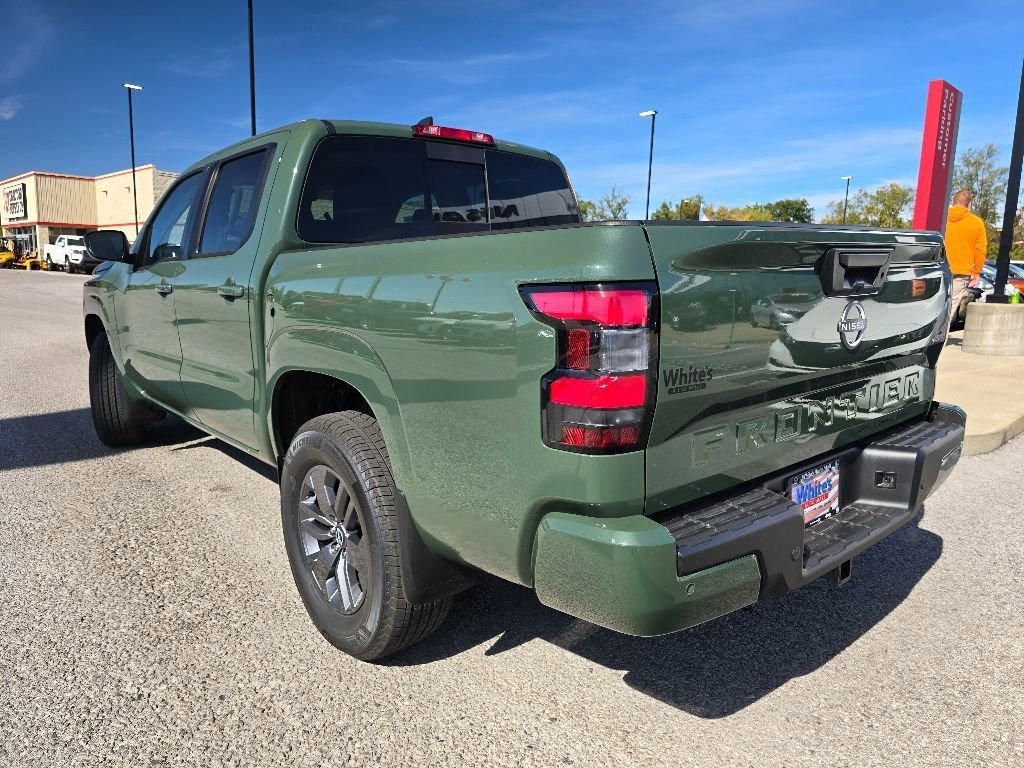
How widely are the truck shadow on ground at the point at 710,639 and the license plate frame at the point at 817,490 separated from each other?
570 mm

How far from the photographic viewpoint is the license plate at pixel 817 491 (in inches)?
94.0

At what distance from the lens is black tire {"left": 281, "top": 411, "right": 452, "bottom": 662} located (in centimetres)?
241

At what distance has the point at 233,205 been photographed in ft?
11.7

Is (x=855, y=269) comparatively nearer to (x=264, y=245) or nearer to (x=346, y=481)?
(x=346, y=481)

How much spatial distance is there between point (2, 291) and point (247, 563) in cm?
2564

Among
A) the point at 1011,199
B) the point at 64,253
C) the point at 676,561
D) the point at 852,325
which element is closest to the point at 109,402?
the point at 676,561

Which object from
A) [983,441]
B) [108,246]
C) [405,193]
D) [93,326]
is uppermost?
[405,193]

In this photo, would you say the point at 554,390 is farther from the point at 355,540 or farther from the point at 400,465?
the point at 355,540

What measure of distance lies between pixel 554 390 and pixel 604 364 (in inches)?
5.5

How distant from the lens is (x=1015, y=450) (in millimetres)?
5637

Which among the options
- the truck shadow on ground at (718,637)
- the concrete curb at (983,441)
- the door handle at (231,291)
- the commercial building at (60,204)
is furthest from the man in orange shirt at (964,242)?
the commercial building at (60,204)

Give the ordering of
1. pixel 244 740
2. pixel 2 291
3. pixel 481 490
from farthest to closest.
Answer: pixel 2 291 < pixel 244 740 < pixel 481 490

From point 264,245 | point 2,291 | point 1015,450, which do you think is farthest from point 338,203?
point 2,291

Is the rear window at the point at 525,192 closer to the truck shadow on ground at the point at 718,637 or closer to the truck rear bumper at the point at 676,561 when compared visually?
the truck shadow on ground at the point at 718,637
